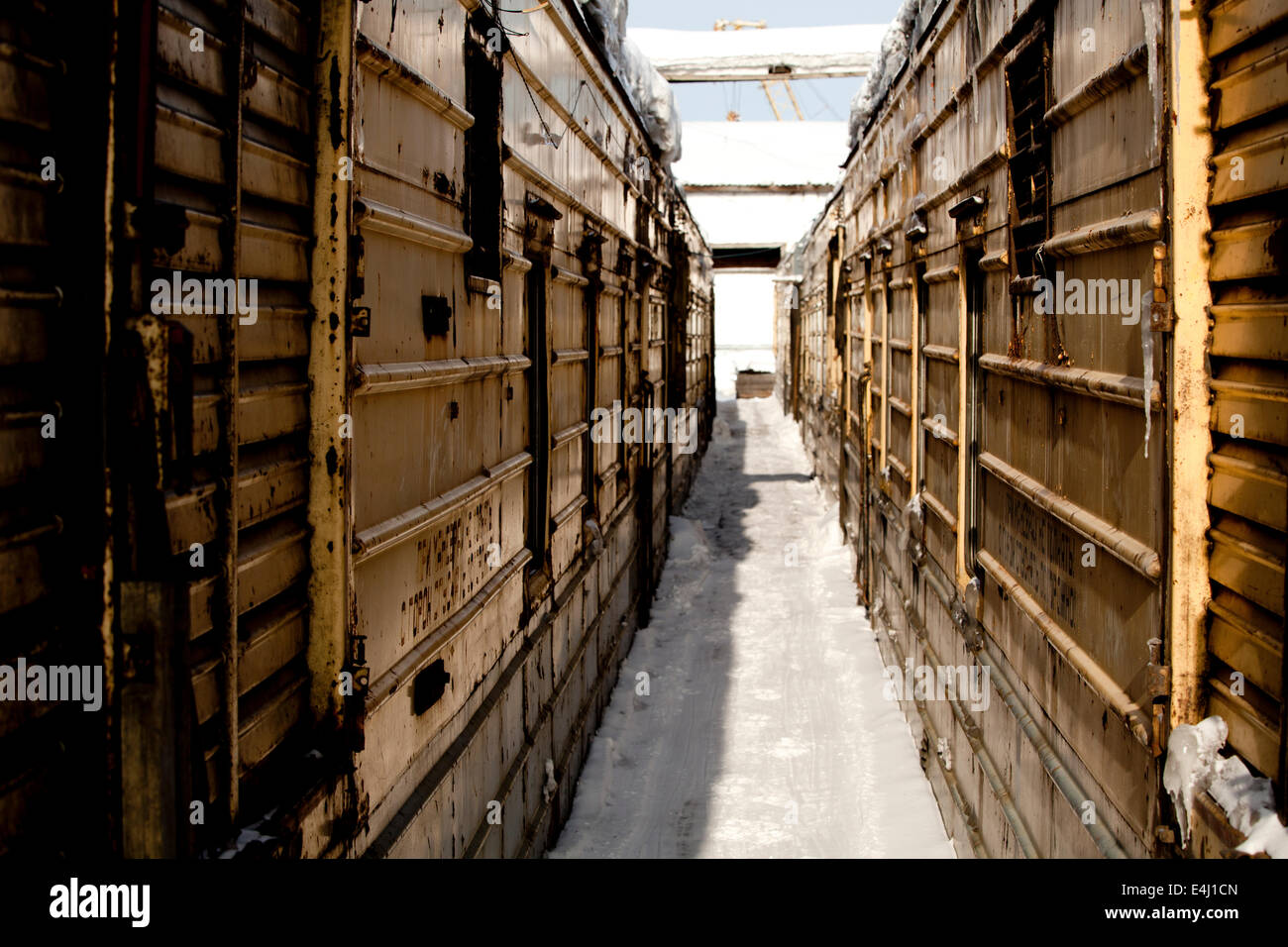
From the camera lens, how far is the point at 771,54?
20.6 m

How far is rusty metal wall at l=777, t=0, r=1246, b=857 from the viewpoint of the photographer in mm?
2605

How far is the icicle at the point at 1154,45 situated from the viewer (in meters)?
2.59

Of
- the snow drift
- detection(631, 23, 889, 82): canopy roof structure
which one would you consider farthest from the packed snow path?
detection(631, 23, 889, 82): canopy roof structure

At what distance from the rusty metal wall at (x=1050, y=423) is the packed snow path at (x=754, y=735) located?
0.42 metres

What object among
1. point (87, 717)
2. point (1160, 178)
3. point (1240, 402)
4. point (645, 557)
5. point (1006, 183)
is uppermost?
point (1006, 183)

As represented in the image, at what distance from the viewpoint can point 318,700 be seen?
2633 millimetres

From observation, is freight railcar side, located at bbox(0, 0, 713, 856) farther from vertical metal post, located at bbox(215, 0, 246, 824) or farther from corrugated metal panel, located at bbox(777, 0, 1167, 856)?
corrugated metal panel, located at bbox(777, 0, 1167, 856)

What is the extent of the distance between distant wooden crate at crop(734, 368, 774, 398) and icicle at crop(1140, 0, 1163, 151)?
36.8 m

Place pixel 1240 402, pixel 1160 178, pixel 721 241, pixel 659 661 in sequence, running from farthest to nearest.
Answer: pixel 721 241 < pixel 659 661 < pixel 1160 178 < pixel 1240 402

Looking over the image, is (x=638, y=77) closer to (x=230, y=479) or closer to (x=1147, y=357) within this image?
(x=1147, y=357)

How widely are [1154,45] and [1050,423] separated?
161cm
